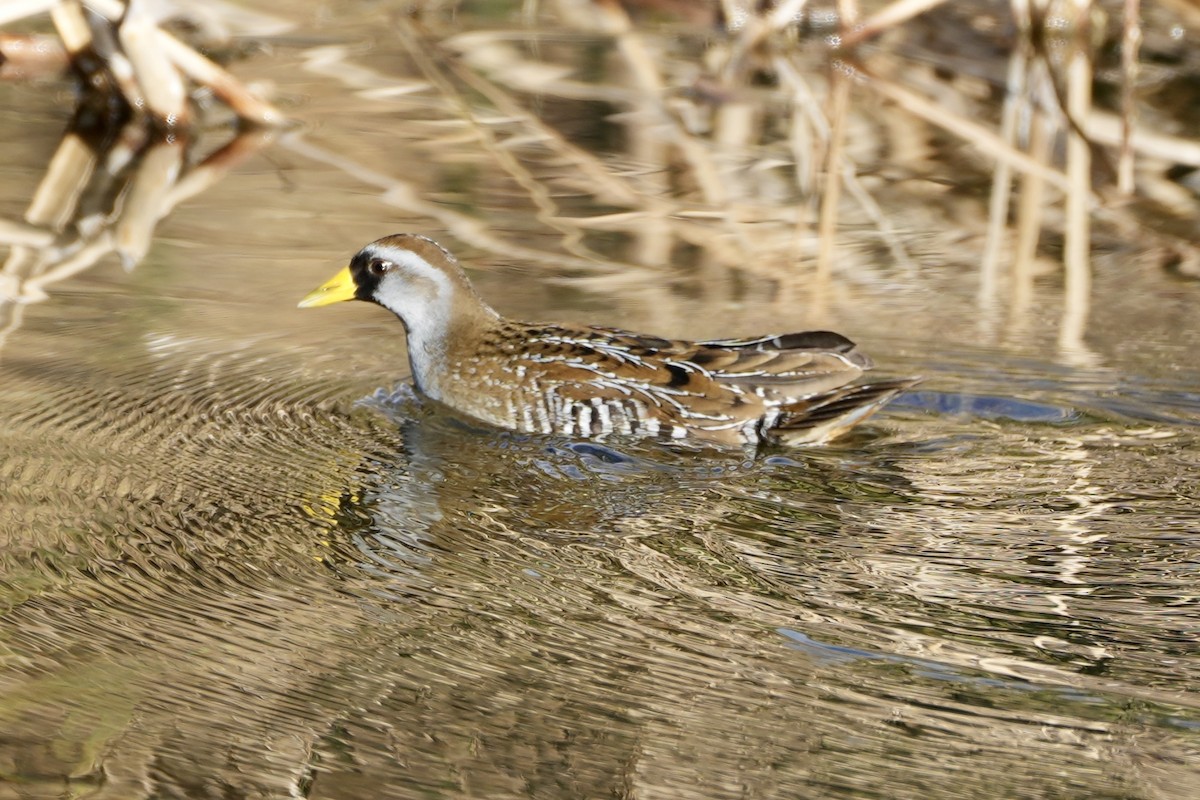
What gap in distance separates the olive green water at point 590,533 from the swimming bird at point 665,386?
0.49ft

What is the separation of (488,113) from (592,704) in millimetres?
7773

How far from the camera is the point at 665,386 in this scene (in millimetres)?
6242

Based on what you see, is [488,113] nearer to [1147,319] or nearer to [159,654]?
[1147,319]

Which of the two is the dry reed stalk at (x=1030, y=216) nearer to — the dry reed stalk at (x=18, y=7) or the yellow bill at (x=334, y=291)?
the yellow bill at (x=334, y=291)

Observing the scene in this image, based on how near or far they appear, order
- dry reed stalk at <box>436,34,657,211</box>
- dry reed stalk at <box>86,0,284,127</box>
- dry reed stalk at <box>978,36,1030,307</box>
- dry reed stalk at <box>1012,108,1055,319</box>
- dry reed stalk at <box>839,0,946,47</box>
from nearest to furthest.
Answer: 1. dry reed stalk at <box>1012,108,1055,319</box>
2. dry reed stalk at <box>978,36,1030,307</box>
3. dry reed stalk at <box>436,34,657,211</box>
4. dry reed stalk at <box>86,0,284,127</box>
5. dry reed stalk at <box>839,0,946,47</box>

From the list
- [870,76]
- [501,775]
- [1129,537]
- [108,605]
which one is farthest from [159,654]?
[870,76]

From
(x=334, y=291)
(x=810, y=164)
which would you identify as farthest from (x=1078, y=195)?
(x=334, y=291)

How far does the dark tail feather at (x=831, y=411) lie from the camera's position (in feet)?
19.7

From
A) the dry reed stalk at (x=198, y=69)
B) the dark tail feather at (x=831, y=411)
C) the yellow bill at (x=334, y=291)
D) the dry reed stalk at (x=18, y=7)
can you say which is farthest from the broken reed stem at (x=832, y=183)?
the dry reed stalk at (x=18, y=7)

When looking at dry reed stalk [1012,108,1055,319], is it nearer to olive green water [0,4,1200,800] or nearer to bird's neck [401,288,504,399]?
olive green water [0,4,1200,800]

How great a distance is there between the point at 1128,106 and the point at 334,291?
655cm

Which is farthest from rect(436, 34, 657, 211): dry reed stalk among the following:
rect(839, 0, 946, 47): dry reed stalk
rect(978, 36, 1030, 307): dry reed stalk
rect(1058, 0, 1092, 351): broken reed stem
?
rect(839, 0, 946, 47): dry reed stalk

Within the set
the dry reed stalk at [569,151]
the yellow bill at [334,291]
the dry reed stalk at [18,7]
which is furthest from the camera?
the dry reed stalk at [18,7]

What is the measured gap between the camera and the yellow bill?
22.2ft
